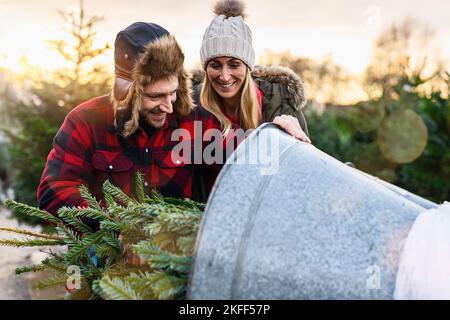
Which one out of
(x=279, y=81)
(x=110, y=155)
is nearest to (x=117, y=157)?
(x=110, y=155)

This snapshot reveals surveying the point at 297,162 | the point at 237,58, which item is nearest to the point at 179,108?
the point at 237,58

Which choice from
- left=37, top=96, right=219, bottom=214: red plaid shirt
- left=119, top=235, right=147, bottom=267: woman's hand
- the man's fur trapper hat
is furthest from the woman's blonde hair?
left=119, top=235, right=147, bottom=267: woman's hand

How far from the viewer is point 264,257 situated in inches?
61.1

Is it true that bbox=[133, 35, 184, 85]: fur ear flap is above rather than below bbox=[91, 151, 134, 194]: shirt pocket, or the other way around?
above

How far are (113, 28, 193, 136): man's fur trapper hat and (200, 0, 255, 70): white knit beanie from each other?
0.59 metres

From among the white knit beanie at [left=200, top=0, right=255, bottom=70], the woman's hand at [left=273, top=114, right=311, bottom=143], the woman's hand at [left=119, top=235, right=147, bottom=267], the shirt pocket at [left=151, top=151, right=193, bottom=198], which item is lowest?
the woman's hand at [left=119, top=235, right=147, bottom=267]

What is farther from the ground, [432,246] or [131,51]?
[131,51]

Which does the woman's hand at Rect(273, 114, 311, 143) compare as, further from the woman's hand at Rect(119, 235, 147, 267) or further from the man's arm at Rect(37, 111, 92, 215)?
the man's arm at Rect(37, 111, 92, 215)

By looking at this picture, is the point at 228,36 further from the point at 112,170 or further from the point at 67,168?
the point at 67,168

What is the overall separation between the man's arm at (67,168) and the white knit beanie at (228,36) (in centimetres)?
112

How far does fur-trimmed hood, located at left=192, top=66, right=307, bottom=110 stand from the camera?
13.3 feet

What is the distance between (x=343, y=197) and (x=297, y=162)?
0.63 feet
